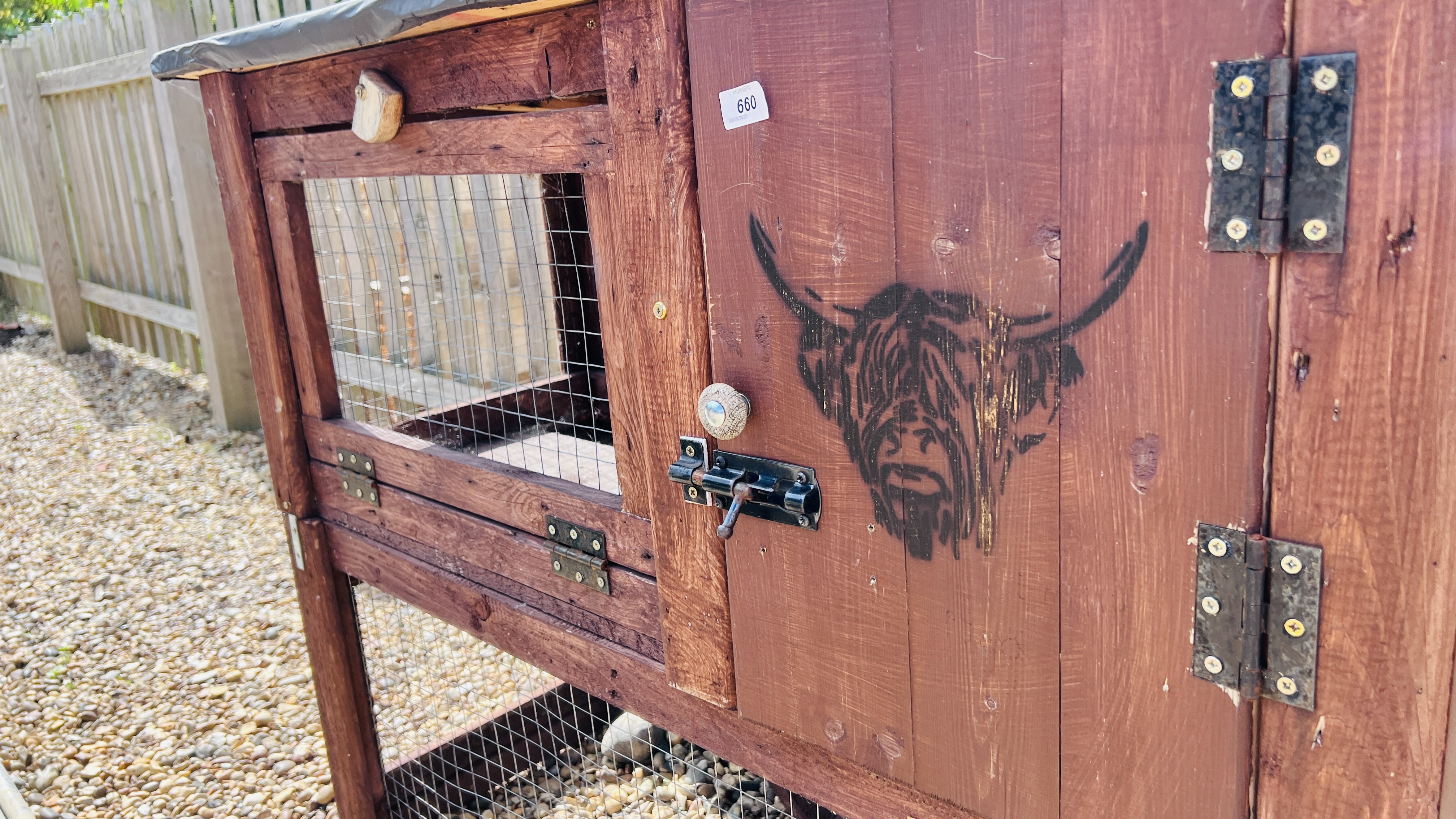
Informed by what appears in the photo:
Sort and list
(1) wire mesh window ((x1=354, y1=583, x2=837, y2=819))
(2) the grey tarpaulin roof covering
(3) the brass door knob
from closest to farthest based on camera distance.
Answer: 1. (3) the brass door knob
2. (2) the grey tarpaulin roof covering
3. (1) wire mesh window ((x1=354, y1=583, x2=837, y2=819))

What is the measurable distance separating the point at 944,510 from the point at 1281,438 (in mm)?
385

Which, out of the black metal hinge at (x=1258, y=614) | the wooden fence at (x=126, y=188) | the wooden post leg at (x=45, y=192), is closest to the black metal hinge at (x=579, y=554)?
the black metal hinge at (x=1258, y=614)

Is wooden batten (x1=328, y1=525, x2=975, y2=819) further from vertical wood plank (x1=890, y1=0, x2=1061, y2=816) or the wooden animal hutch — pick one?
vertical wood plank (x1=890, y1=0, x2=1061, y2=816)

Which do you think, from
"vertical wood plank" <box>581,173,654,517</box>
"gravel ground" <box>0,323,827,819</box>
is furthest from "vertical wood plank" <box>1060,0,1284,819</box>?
"gravel ground" <box>0,323,827,819</box>

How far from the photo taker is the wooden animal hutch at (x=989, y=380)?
35.8 inches

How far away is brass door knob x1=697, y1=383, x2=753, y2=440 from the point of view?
1.37 metres

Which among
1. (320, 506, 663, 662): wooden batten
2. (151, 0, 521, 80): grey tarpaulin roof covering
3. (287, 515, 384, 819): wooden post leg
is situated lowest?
(287, 515, 384, 819): wooden post leg

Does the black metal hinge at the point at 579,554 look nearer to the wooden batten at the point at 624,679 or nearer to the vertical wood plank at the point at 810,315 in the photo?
the wooden batten at the point at 624,679

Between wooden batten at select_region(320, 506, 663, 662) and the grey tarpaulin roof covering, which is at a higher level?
the grey tarpaulin roof covering

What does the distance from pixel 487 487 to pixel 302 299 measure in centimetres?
70

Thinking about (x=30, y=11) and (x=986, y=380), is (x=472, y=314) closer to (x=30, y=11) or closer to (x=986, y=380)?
(x=986, y=380)

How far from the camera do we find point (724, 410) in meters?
1.37

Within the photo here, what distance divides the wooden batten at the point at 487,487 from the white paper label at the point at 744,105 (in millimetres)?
701

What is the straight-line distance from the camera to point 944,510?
1.23 meters
